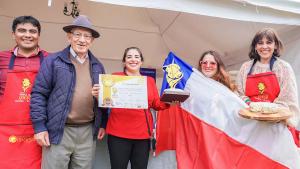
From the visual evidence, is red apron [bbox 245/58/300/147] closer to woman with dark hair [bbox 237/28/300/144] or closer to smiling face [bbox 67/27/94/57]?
woman with dark hair [bbox 237/28/300/144]

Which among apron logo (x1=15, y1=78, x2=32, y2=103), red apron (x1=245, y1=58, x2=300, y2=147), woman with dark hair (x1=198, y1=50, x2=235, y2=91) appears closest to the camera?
apron logo (x1=15, y1=78, x2=32, y2=103)

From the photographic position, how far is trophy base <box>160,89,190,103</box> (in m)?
2.07

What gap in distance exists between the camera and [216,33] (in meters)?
3.77

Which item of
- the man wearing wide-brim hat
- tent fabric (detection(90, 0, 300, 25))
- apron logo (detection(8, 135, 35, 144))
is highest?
tent fabric (detection(90, 0, 300, 25))

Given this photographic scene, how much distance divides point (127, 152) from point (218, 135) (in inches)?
27.1

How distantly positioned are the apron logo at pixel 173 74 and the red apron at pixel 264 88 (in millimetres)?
536

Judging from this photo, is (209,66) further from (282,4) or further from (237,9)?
(282,4)

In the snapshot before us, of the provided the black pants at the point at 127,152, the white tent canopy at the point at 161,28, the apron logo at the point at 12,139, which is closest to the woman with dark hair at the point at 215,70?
the white tent canopy at the point at 161,28

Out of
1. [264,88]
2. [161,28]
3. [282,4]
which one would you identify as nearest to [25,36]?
[264,88]

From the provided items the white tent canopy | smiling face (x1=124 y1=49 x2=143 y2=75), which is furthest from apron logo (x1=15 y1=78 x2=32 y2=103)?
the white tent canopy

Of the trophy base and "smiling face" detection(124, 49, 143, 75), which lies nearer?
the trophy base

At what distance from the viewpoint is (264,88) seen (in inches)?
91.3

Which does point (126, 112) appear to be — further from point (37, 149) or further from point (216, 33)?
point (216, 33)

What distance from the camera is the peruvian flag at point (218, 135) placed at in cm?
218
